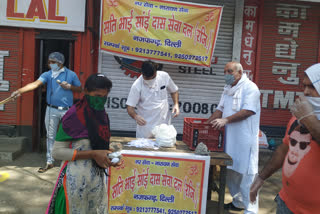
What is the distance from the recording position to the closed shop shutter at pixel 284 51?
7.33m

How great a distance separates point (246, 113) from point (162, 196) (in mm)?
1499

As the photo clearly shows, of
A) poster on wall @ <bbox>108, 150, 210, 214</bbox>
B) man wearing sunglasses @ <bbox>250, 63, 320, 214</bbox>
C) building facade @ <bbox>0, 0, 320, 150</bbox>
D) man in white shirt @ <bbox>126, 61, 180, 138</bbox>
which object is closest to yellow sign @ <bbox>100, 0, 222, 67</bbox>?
building facade @ <bbox>0, 0, 320, 150</bbox>

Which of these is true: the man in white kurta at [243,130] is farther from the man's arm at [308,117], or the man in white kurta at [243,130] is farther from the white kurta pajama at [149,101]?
the man's arm at [308,117]

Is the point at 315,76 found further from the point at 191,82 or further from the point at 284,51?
the point at 284,51

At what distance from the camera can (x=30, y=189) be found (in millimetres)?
4996

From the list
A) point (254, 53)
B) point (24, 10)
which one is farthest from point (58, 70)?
point (254, 53)

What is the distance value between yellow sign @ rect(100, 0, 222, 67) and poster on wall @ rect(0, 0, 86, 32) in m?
0.97

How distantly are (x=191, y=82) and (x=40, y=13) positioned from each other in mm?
3640

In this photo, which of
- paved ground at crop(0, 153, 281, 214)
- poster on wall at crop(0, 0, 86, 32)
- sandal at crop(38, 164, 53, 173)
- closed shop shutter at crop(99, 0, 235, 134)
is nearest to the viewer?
paved ground at crop(0, 153, 281, 214)

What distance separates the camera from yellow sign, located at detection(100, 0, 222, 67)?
6426mm

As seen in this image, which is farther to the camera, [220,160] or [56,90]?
[56,90]

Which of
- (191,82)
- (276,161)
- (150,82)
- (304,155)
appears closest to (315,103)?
(304,155)

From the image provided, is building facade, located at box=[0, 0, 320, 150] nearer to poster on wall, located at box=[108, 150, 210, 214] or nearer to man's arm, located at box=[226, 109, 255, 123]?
man's arm, located at box=[226, 109, 255, 123]

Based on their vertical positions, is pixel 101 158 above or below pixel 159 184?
above
